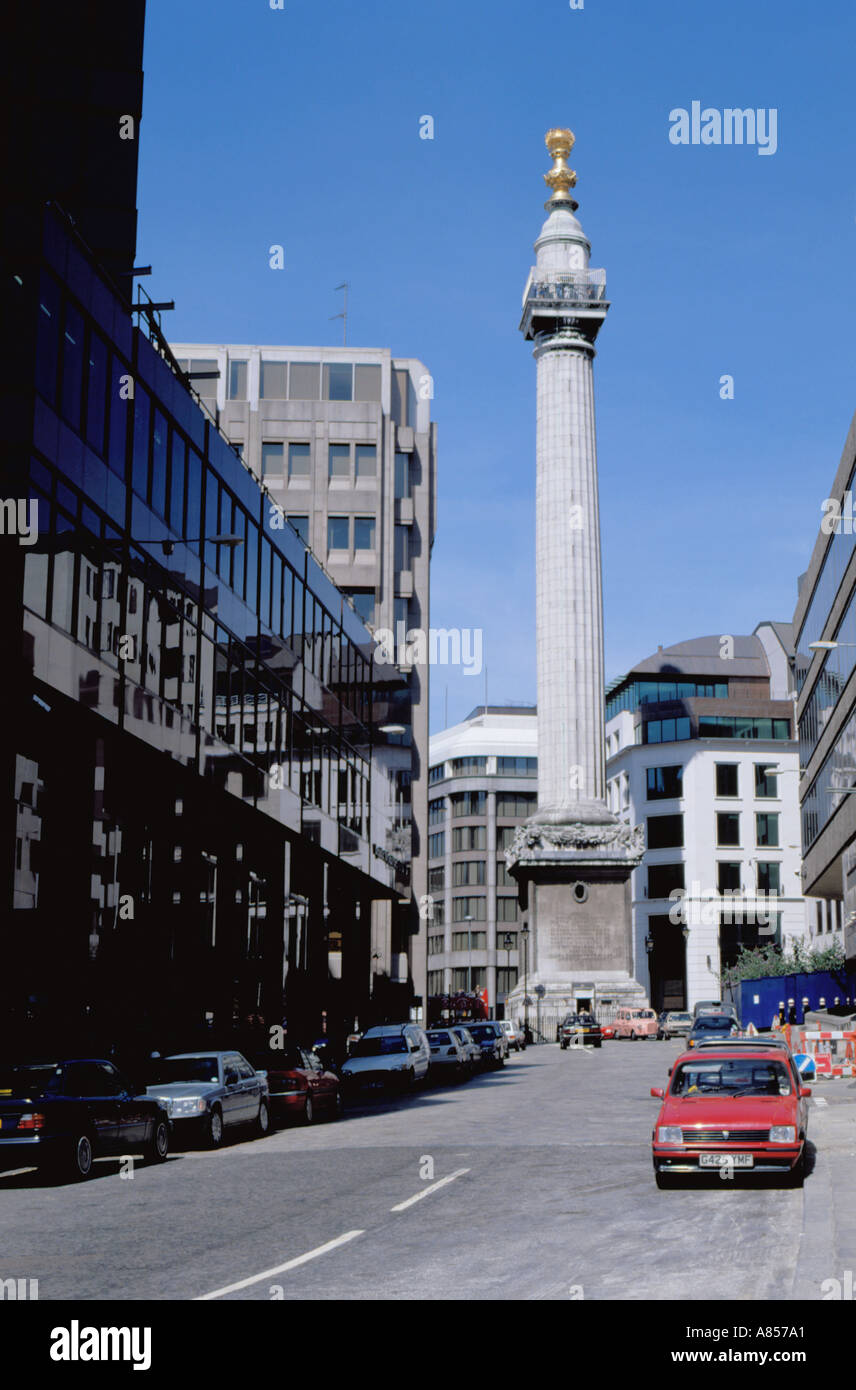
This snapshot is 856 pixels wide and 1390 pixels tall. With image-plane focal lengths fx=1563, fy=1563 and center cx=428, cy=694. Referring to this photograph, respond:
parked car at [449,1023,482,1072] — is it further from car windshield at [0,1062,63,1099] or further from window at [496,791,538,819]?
window at [496,791,538,819]

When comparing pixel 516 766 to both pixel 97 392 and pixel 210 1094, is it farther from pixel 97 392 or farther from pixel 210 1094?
pixel 210 1094

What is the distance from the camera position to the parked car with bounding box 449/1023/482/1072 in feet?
150

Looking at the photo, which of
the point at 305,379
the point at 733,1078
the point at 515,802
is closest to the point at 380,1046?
the point at 733,1078

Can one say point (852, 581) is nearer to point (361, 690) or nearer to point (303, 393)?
point (361, 690)

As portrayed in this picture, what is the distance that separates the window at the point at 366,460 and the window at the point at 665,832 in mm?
43106

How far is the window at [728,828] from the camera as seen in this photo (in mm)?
115625

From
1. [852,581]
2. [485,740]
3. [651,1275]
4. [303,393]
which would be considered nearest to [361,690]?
[852,581]

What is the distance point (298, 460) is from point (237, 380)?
23.6ft

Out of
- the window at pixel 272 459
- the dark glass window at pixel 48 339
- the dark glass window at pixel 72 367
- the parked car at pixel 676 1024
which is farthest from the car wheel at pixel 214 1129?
the window at pixel 272 459

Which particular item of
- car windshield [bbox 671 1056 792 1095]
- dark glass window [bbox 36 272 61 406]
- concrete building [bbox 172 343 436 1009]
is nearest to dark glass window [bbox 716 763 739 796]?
concrete building [bbox 172 343 436 1009]

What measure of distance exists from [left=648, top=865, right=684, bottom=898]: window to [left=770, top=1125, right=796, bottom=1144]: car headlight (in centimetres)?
9869
